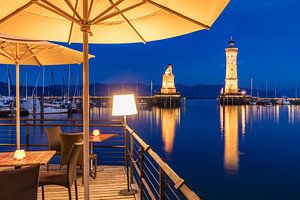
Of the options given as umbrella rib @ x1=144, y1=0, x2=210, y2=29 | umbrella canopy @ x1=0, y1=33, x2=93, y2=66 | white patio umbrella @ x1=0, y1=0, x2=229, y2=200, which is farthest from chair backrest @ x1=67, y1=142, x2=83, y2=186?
umbrella rib @ x1=144, y1=0, x2=210, y2=29

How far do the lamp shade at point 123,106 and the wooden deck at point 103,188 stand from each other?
1.04 metres

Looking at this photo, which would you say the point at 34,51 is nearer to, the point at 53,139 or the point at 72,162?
the point at 53,139

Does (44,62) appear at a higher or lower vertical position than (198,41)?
lower

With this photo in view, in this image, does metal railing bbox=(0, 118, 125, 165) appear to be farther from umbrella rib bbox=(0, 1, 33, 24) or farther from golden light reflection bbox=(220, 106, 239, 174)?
golden light reflection bbox=(220, 106, 239, 174)

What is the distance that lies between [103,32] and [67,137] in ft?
5.66

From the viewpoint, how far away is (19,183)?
201 cm

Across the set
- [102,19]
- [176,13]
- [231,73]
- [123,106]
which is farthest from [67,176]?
[231,73]

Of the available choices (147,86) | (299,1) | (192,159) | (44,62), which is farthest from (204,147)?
(299,1)

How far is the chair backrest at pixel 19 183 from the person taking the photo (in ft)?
6.36

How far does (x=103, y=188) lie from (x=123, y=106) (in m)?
1.23

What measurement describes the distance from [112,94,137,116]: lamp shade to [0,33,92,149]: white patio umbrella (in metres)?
1.19

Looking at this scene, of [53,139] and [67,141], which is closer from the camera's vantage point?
[67,141]

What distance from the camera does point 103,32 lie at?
3195 mm

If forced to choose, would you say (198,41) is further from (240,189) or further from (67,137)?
(67,137)
